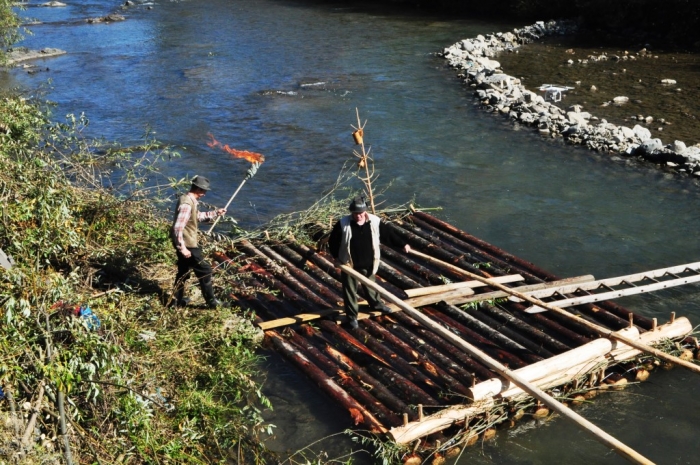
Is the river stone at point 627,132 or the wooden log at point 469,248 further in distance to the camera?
the river stone at point 627,132

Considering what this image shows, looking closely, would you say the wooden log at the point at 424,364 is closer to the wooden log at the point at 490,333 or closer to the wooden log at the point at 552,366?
the wooden log at the point at 552,366

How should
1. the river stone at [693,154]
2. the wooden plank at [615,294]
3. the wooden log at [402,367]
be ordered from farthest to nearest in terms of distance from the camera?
the river stone at [693,154] < the wooden plank at [615,294] < the wooden log at [402,367]

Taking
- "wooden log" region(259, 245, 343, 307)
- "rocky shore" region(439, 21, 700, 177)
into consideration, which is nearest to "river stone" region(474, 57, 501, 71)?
"rocky shore" region(439, 21, 700, 177)

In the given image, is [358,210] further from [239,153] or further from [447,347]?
[239,153]

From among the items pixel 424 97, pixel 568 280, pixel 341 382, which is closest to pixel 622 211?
pixel 568 280

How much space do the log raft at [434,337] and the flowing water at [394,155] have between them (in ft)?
1.04

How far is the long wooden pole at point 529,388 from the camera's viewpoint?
6473 mm

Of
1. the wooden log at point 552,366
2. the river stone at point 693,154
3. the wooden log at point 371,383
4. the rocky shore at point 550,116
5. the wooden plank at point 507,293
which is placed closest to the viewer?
the wooden log at point 552,366

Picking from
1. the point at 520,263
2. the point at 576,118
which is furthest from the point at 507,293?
the point at 576,118

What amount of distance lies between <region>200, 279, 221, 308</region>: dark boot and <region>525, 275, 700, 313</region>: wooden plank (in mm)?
3788

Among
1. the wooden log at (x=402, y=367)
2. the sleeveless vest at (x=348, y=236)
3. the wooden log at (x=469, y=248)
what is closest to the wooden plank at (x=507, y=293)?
the wooden log at (x=469, y=248)

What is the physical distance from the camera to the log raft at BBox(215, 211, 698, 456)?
802 cm

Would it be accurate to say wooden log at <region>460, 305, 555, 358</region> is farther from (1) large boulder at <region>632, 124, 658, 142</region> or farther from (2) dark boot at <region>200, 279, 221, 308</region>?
(1) large boulder at <region>632, 124, 658, 142</region>

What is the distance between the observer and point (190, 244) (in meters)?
9.28
